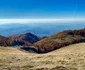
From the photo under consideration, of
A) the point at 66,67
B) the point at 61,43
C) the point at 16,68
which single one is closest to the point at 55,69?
the point at 66,67

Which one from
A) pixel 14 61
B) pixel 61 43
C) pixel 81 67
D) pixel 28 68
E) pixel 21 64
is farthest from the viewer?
pixel 61 43

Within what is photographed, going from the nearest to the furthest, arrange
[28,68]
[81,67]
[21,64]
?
[81,67], [28,68], [21,64]

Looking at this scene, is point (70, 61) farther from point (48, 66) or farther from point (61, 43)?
point (61, 43)

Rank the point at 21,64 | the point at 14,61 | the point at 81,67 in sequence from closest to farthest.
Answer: the point at 81,67 < the point at 21,64 < the point at 14,61

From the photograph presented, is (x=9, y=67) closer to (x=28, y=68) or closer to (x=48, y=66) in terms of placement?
(x=28, y=68)

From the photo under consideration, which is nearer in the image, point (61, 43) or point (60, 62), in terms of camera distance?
point (60, 62)

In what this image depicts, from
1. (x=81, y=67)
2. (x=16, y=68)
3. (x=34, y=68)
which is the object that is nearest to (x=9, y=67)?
(x=16, y=68)

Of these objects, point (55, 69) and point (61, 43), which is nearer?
point (55, 69)

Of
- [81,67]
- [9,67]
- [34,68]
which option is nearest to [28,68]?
[34,68]
